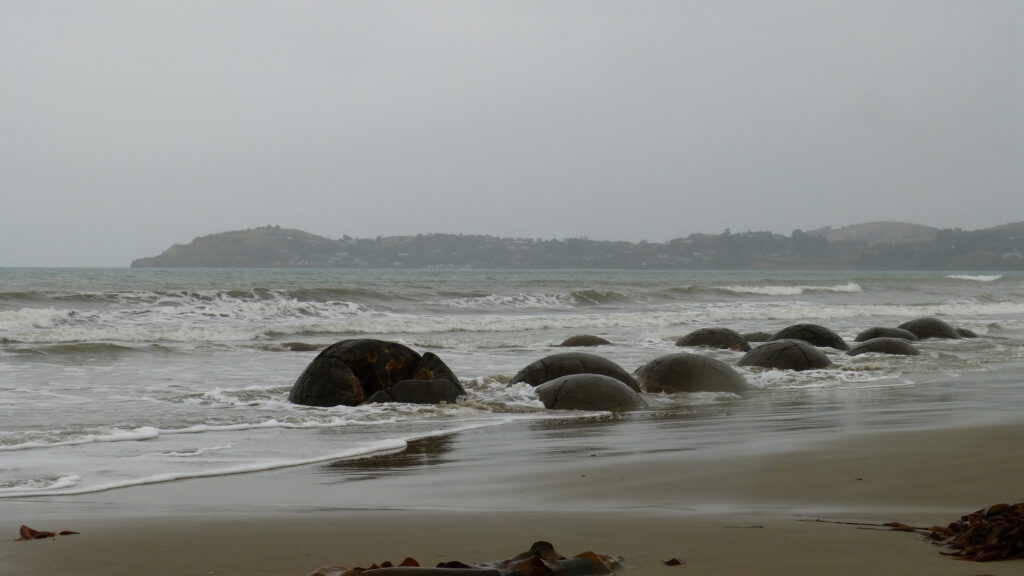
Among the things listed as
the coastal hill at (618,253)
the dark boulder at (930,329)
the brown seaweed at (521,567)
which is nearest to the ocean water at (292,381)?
the dark boulder at (930,329)

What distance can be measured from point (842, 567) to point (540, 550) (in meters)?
0.99

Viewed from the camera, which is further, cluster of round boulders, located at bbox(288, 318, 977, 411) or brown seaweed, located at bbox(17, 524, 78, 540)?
cluster of round boulders, located at bbox(288, 318, 977, 411)

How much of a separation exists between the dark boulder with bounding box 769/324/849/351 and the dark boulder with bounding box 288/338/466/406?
8.82 m

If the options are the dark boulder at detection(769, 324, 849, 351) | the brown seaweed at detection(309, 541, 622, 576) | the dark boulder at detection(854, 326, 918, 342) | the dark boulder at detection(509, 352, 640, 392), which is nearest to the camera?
the brown seaweed at detection(309, 541, 622, 576)

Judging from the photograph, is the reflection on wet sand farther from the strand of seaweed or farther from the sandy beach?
the strand of seaweed

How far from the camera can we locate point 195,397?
10.8 m

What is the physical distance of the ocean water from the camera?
726cm

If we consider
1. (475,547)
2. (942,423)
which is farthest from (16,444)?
(942,423)

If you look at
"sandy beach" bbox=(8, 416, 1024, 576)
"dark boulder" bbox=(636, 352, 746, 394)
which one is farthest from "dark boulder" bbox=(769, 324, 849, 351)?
"sandy beach" bbox=(8, 416, 1024, 576)

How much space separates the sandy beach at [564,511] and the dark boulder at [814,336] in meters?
10.9

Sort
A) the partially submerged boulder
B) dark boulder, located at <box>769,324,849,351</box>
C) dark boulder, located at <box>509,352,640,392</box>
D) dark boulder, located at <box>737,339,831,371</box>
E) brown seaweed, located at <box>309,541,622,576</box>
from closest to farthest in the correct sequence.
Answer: brown seaweed, located at <box>309,541,622,576</box> < dark boulder, located at <box>509,352,640,392</box> < dark boulder, located at <box>737,339,831,371</box> < dark boulder, located at <box>769,324,849,351</box> < the partially submerged boulder

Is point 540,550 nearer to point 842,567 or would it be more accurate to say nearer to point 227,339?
point 842,567

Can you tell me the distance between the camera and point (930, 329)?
2070cm

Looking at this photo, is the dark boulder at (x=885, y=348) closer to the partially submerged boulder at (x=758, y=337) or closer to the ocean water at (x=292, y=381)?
the ocean water at (x=292, y=381)
